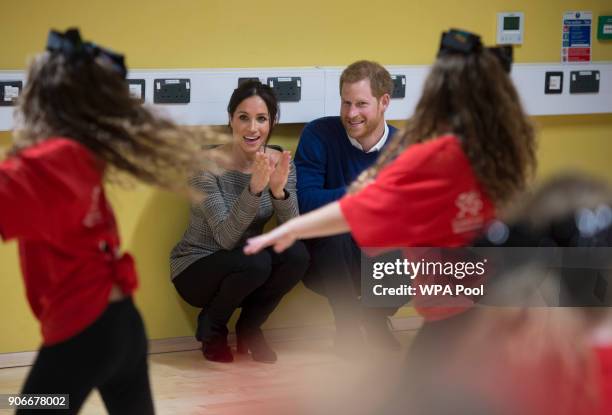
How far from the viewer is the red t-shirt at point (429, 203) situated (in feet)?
7.07

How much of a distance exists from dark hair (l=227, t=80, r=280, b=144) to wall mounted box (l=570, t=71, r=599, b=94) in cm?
166

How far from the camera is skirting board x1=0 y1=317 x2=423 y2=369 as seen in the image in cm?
406

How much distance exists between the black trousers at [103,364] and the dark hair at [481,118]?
0.79m

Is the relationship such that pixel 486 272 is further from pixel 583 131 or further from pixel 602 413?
pixel 583 131

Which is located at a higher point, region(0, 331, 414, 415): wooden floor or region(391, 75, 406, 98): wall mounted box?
region(391, 75, 406, 98): wall mounted box

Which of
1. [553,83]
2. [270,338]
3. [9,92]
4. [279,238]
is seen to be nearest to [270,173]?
[270,338]

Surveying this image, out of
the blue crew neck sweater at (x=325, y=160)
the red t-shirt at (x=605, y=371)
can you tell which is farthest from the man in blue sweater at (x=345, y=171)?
the red t-shirt at (x=605, y=371)

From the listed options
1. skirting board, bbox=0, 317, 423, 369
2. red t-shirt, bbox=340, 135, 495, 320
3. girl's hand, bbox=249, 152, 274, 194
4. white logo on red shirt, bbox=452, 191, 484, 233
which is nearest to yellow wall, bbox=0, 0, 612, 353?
skirting board, bbox=0, 317, 423, 369

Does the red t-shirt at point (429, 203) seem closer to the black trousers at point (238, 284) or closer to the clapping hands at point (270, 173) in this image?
the clapping hands at point (270, 173)

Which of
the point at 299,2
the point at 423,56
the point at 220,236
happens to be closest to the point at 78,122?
the point at 220,236

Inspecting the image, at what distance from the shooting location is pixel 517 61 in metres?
4.84

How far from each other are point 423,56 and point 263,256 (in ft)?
4.42

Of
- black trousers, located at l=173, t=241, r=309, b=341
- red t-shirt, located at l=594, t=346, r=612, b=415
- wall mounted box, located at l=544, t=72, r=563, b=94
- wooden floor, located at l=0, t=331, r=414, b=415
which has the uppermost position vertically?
wall mounted box, located at l=544, t=72, r=563, b=94

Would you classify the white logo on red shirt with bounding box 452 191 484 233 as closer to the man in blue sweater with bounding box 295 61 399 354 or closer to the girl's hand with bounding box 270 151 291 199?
the girl's hand with bounding box 270 151 291 199
